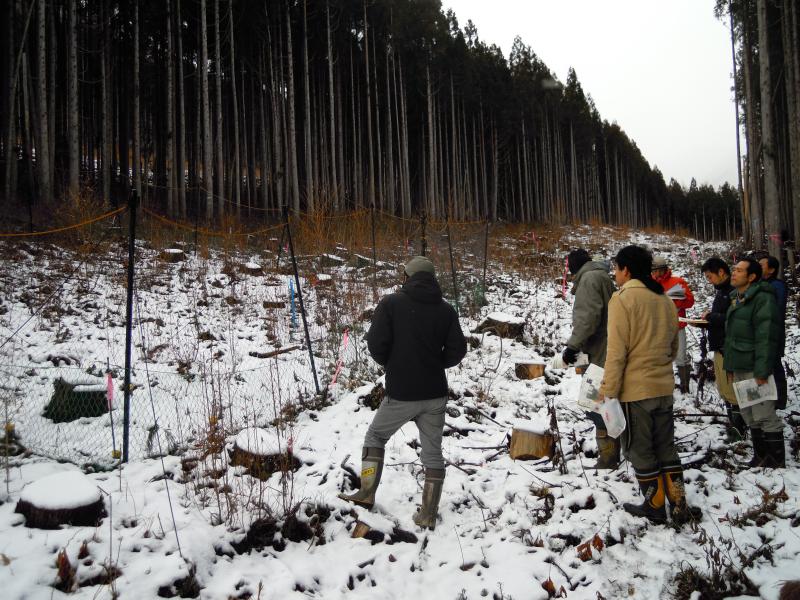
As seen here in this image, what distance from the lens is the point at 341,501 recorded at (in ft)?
12.0

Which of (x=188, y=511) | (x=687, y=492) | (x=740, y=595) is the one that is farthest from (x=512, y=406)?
(x=188, y=511)

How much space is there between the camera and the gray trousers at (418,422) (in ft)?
10.7

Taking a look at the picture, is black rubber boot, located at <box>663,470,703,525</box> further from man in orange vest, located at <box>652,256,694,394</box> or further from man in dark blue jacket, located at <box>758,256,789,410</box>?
man in orange vest, located at <box>652,256,694,394</box>

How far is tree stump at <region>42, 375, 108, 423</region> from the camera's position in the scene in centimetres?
517

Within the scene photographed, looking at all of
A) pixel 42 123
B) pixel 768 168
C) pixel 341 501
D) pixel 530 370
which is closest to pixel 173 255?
pixel 42 123

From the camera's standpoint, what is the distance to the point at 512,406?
575cm

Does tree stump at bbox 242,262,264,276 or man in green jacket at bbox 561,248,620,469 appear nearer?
man in green jacket at bbox 561,248,620,469

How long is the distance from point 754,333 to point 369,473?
11.5 ft

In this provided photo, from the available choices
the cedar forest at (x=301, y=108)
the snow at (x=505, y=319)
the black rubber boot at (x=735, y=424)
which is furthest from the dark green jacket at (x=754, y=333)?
the cedar forest at (x=301, y=108)

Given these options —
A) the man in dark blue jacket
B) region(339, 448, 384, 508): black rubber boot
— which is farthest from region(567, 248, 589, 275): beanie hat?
region(339, 448, 384, 508): black rubber boot

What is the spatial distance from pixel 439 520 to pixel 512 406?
256cm

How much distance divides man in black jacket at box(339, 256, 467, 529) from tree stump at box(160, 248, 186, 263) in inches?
372

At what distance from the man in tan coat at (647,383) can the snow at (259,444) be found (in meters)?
2.92

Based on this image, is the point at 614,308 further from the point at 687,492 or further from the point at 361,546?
the point at 361,546
